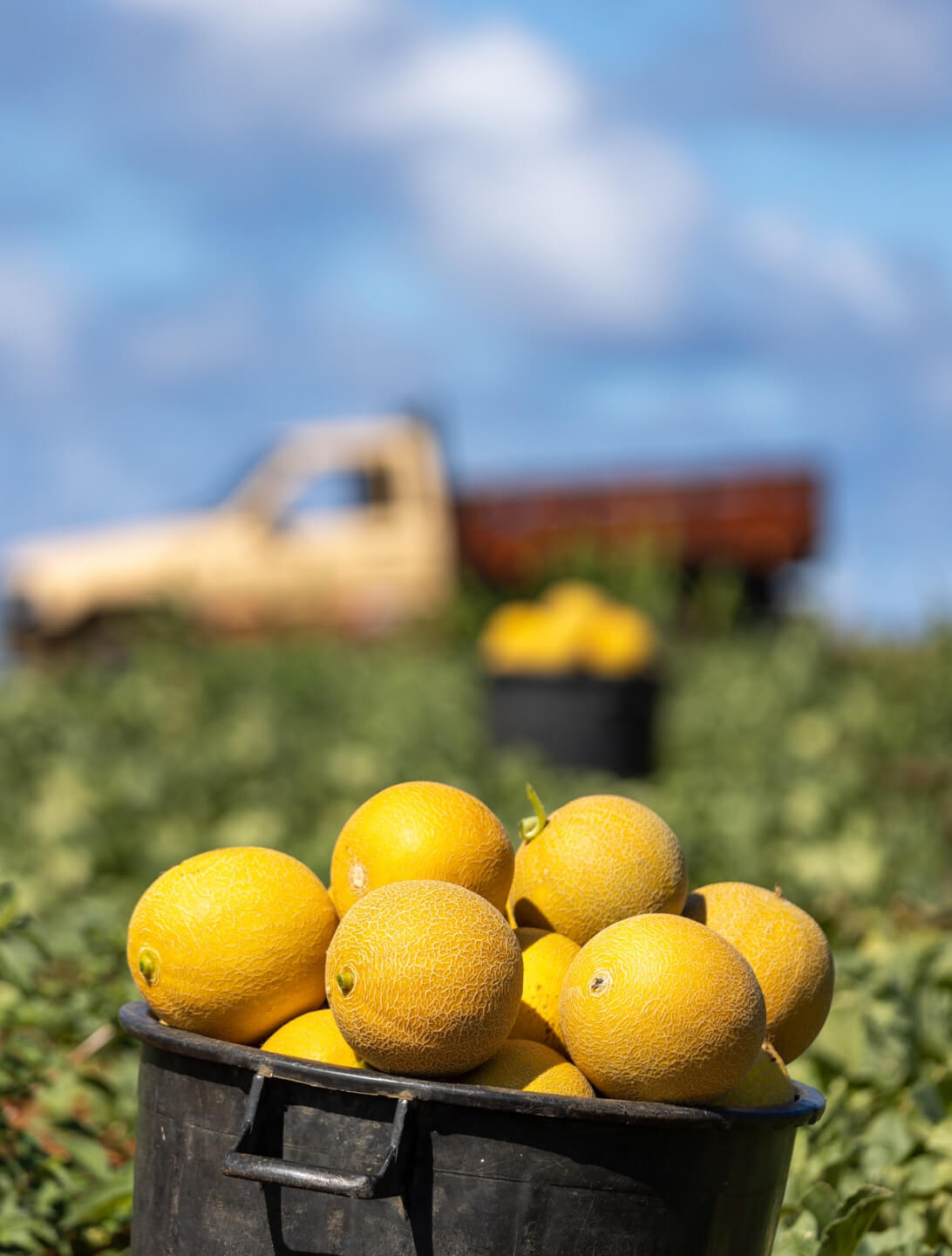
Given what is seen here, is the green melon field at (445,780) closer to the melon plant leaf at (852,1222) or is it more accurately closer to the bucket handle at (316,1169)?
the melon plant leaf at (852,1222)

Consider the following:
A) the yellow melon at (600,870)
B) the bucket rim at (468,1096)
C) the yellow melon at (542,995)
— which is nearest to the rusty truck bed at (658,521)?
the yellow melon at (600,870)

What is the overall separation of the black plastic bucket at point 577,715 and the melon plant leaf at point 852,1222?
558cm

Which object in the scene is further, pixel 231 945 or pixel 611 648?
pixel 611 648

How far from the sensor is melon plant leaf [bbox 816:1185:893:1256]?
2.12 metres

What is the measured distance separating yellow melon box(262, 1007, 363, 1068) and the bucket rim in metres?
0.06

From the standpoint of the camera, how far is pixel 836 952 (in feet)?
11.0

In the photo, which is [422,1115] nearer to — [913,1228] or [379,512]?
[913,1228]

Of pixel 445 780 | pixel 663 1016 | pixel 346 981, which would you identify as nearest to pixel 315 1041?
pixel 346 981

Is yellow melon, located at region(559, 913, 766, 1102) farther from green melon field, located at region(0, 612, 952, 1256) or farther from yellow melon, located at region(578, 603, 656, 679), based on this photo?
yellow melon, located at region(578, 603, 656, 679)

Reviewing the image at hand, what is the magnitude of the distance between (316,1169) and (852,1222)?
0.85 metres

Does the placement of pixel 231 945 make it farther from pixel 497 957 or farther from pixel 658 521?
pixel 658 521

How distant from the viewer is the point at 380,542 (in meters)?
14.2

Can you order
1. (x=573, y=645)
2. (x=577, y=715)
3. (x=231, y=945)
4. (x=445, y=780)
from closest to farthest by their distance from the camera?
(x=231, y=945) → (x=445, y=780) → (x=577, y=715) → (x=573, y=645)

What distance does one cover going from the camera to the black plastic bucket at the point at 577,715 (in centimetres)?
779
